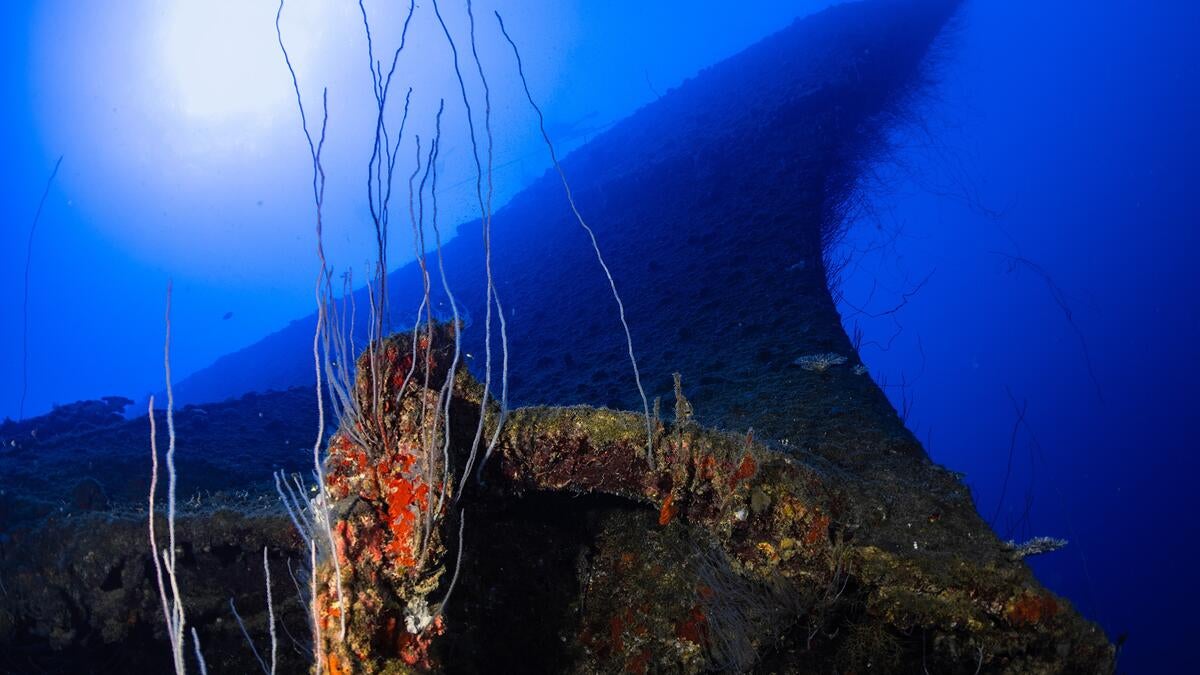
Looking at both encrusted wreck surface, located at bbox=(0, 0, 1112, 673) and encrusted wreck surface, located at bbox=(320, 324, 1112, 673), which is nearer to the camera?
encrusted wreck surface, located at bbox=(320, 324, 1112, 673)

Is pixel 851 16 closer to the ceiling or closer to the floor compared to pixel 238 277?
closer to the floor

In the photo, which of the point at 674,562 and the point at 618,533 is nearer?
the point at 674,562

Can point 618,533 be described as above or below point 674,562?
above

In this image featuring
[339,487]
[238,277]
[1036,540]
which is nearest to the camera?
[339,487]

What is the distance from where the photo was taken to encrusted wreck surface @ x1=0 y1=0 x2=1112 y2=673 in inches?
103

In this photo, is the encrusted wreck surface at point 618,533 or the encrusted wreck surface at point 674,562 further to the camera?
the encrusted wreck surface at point 618,533

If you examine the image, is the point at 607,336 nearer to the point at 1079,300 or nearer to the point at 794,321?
the point at 794,321

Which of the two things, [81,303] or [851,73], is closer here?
[851,73]

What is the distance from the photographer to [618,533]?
4.02 meters

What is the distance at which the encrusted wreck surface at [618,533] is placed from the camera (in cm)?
263

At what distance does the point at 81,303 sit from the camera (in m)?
114

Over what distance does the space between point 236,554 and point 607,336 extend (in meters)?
5.83

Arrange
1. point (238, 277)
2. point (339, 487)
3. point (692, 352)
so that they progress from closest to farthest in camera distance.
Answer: point (339, 487) → point (692, 352) → point (238, 277)

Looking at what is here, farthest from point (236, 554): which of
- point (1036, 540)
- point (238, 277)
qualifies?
point (238, 277)
